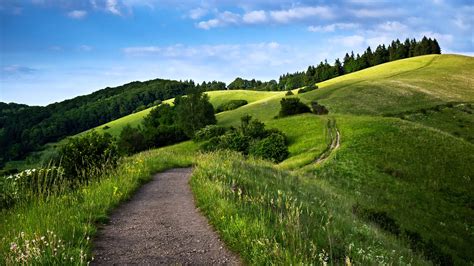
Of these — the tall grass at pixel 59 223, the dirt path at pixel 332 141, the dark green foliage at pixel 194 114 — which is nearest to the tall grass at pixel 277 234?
the tall grass at pixel 59 223

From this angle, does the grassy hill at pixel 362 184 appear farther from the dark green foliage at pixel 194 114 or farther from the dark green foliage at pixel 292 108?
the dark green foliage at pixel 292 108

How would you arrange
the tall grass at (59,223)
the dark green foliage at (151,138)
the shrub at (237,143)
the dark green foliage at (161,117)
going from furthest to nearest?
the dark green foliage at (161,117) → the dark green foliage at (151,138) → the shrub at (237,143) → the tall grass at (59,223)

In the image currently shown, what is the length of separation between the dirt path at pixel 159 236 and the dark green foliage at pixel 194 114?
73.6 metres

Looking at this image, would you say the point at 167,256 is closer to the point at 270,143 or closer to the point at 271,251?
the point at 271,251

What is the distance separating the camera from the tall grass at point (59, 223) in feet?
21.1

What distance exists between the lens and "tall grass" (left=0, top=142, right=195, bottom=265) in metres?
6.44

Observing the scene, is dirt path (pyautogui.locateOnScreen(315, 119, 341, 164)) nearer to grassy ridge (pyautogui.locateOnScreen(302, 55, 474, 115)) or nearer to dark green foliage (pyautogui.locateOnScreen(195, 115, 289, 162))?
dark green foliage (pyautogui.locateOnScreen(195, 115, 289, 162))

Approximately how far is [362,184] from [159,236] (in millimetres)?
32405

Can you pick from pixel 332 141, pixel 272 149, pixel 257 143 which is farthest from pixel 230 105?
pixel 332 141

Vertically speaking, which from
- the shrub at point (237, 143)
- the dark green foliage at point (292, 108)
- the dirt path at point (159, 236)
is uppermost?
the dirt path at point (159, 236)

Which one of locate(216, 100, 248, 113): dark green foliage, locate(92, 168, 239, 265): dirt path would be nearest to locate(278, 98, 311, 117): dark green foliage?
locate(216, 100, 248, 113): dark green foliage

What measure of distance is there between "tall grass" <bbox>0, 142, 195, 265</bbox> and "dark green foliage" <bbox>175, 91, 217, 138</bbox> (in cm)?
7129

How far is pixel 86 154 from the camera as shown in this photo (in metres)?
18.0

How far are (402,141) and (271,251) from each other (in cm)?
4787
